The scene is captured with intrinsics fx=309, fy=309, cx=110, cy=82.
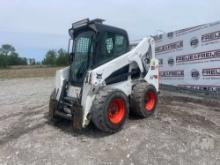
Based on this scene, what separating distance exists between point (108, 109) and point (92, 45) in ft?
4.65

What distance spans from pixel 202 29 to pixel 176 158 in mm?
6448

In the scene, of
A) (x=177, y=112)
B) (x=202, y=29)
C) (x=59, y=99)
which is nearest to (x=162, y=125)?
(x=177, y=112)

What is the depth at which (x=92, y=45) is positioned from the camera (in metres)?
6.49

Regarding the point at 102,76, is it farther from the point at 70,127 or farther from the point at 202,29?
the point at 202,29

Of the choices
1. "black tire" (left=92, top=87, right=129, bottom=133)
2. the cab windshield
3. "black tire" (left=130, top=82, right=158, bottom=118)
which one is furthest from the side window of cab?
"black tire" (left=130, top=82, right=158, bottom=118)

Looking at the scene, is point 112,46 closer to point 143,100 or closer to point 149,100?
Result: point 143,100

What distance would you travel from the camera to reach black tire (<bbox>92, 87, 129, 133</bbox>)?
5.89 m

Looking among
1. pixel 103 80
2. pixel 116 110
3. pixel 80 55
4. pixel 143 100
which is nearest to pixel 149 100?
pixel 143 100

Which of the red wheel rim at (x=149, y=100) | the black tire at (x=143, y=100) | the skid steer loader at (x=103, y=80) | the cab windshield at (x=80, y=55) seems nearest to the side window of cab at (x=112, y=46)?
the skid steer loader at (x=103, y=80)

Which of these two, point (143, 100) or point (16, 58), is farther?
point (16, 58)

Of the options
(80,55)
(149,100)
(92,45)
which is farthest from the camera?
(149,100)

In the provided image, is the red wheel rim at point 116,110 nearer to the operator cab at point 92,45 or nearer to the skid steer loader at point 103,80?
the skid steer loader at point 103,80

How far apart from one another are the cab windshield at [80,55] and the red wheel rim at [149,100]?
1631 millimetres

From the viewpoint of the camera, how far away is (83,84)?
6270 millimetres
